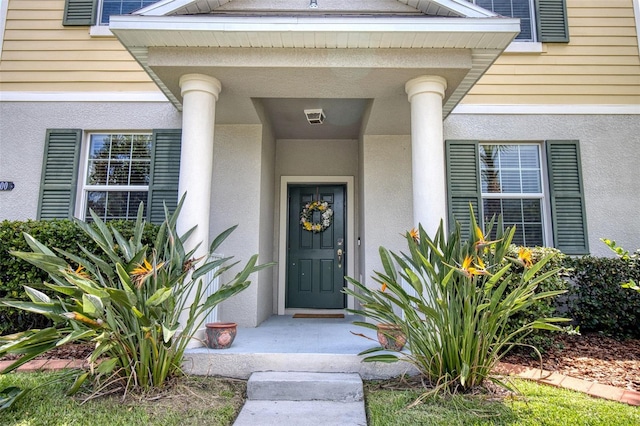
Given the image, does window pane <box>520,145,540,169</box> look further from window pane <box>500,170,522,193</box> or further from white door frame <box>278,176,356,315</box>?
white door frame <box>278,176,356,315</box>

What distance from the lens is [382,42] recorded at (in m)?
3.58

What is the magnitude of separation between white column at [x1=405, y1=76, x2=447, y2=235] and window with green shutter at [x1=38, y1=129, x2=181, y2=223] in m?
3.01

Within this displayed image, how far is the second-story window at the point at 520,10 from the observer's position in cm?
576

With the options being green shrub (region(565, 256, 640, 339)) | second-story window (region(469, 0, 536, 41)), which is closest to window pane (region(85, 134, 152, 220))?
second-story window (region(469, 0, 536, 41))

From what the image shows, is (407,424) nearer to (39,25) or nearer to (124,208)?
(124,208)

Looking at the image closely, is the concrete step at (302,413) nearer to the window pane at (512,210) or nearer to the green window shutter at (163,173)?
the green window shutter at (163,173)

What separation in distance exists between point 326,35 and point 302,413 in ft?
9.67

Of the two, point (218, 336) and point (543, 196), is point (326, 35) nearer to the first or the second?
point (218, 336)

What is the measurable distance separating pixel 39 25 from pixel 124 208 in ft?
9.33

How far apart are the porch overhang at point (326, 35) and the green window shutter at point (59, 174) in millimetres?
2288

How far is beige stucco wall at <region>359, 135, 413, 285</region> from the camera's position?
523 cm

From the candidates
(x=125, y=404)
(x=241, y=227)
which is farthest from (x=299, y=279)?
(x=125, y=404)

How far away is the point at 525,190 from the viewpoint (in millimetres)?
5426

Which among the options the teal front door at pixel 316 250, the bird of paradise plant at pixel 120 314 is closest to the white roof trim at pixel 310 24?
the bird of paradise plant at pixel 120 314
